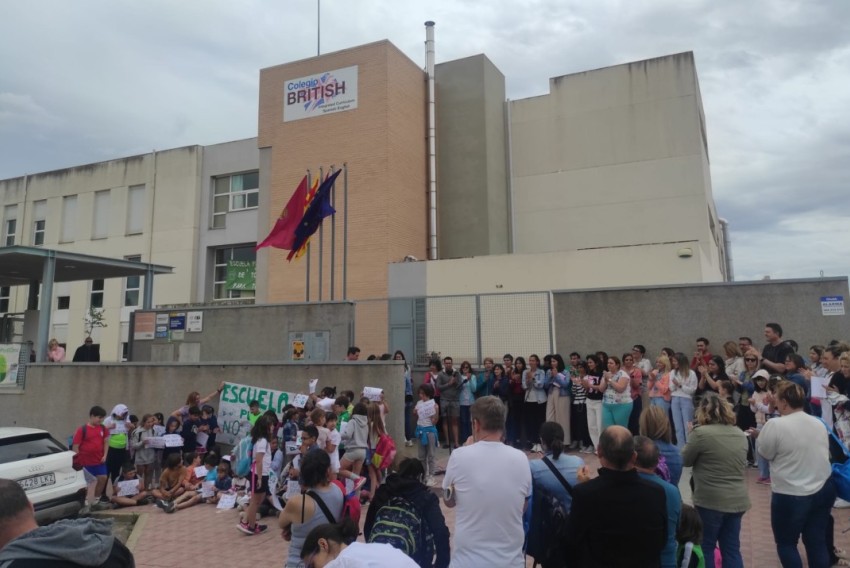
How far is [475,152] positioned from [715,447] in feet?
70.5

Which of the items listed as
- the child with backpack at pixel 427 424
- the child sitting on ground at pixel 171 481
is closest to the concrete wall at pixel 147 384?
the child with backpack at pixel 427 424

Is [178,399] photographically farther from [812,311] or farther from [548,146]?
[548,146]

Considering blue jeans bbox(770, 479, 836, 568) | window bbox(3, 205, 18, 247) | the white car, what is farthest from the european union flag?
window bbox(3, 205, 18, 247)

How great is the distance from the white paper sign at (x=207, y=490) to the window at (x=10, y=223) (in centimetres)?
3276

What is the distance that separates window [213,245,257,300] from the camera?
94.6 ft

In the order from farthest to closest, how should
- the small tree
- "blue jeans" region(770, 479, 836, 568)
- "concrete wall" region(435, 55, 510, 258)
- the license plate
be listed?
the small tree
"concrete wall" region(435, 55, 510, 258)
the license plate
"blue jeans" region(770, 479, 836, 568)

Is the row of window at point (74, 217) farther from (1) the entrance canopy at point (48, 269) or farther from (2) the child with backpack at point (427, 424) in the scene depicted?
(2) the child with backpack at point (427, 424)

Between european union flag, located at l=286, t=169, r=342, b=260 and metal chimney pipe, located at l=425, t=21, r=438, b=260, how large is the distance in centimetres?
773

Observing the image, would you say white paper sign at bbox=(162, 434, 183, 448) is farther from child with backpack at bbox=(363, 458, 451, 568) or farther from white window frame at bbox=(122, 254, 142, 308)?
white window frame at bbox=(122, 254, 142, 308)

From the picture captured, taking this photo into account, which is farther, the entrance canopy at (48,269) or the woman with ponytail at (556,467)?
the entrance canopy at (48,269)

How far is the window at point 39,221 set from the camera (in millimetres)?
34500

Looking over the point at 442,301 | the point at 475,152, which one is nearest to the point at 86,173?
the point at 475,152

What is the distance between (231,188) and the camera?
30156 mm

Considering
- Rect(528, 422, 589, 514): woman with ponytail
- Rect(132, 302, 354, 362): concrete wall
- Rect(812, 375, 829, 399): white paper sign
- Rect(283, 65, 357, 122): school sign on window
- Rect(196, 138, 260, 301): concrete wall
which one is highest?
Rect(283, 65, 357, 122): school sign on window
